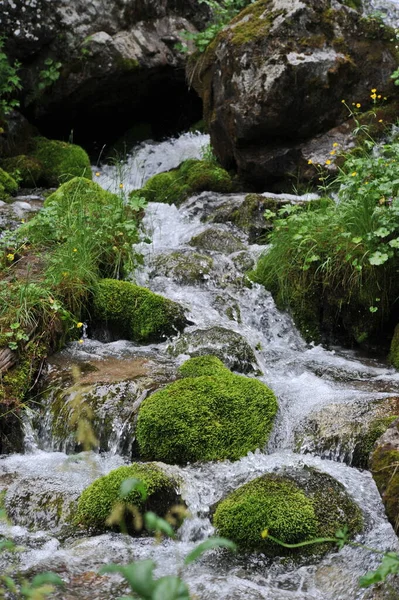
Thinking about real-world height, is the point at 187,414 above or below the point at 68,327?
below

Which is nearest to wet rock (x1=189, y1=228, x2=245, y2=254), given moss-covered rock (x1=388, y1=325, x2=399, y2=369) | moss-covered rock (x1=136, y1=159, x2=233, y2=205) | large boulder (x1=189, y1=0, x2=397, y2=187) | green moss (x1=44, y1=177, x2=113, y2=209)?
green moss (x1=44, y1=177, x2=113, y2=209)

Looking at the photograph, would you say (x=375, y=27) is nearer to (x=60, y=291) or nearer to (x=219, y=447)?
(x=60, y=291)

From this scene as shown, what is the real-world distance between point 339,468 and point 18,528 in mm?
1810

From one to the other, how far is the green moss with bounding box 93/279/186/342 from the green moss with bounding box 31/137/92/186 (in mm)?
4753

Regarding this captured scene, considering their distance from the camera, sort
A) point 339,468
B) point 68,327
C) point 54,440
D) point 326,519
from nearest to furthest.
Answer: point 326,519, point 339,468, point 54,440, point 68,327

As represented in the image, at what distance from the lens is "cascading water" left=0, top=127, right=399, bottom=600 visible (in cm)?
274

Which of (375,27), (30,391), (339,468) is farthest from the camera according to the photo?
(375,27)

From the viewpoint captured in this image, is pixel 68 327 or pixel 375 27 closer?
pixel 68 327

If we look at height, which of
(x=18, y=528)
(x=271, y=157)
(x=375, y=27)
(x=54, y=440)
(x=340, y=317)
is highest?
(x=375, y=27)

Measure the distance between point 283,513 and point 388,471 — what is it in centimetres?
65

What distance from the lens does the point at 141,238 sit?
6816 millimetres

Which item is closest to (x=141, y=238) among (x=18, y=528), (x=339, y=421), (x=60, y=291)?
(x=60, y=291)

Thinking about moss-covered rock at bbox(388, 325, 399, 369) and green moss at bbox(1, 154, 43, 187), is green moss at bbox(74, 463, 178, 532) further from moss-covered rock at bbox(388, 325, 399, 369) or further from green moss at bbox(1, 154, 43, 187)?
green moss at bbox(1, 154, 43, 187)

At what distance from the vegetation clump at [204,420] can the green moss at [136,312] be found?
1243 millimetres
